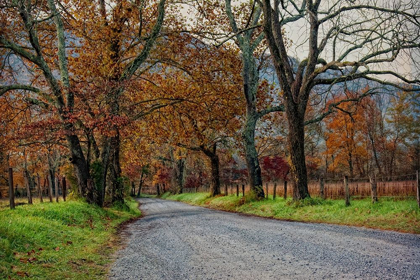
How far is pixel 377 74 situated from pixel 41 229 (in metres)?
11.3

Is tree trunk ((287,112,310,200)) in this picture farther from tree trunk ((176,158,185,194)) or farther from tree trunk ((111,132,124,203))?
tree trunk ((176,158,185,194))

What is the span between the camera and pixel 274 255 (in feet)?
17.6

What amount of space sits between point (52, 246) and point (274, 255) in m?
4.35

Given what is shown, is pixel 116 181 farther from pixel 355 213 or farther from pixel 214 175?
pixel 355 213

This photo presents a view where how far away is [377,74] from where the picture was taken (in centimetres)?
1114

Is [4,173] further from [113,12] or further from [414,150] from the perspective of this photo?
[414,150]

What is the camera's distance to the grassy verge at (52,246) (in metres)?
4.78

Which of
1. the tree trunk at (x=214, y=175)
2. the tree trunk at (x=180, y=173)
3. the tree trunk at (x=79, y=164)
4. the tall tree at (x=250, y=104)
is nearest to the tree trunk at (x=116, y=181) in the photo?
the tree trunk at (x=79, y=164)

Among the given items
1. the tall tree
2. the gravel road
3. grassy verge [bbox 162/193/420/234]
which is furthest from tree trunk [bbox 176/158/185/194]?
the gravel road

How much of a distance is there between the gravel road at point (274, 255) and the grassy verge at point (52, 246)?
0.52 m

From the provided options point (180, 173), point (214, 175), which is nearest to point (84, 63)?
point (214, 175)

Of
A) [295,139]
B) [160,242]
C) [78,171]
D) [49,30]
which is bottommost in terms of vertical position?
[160,242]

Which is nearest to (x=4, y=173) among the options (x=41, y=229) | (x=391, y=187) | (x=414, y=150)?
(x=41, y=229)

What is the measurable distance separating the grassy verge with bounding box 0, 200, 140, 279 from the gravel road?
0.52 metres
